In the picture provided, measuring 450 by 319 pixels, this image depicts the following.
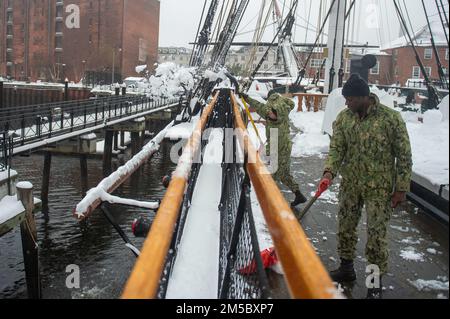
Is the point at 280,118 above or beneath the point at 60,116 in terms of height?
above

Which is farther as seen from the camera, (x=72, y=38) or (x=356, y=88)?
(x=72, y=38)

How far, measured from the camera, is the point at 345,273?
12.8ft

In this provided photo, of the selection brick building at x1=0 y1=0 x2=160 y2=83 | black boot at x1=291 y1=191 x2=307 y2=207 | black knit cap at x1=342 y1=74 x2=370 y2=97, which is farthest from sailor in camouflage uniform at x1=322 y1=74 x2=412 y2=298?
brick building at x1=0 y1=0 x2=160 y2=83

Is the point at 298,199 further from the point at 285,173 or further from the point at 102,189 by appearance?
the point at 102,189

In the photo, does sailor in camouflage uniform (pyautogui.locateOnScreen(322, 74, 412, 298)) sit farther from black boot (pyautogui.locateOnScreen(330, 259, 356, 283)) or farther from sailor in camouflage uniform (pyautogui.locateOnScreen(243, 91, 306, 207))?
sailor in camouflage uniform (pyautogui.locateOnScreen(243, 91, 306, 207))

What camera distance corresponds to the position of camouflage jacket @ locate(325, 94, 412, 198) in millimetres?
3354

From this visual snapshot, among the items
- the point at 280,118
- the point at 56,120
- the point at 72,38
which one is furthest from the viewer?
the point at 72,38

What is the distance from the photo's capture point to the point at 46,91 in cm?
4869

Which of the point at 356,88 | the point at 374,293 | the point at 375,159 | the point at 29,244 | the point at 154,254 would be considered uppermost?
the point at 356,88

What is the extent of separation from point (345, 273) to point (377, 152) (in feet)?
3.68

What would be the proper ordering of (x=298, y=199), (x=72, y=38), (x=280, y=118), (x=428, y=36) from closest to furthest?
(x=428, y=36)
(x=298, y=199)
(x=280, y=118)
(x=72, y=38)

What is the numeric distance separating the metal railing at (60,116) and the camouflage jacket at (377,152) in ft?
41.7

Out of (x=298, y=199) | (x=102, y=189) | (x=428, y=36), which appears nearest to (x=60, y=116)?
(x=102, y=189)
